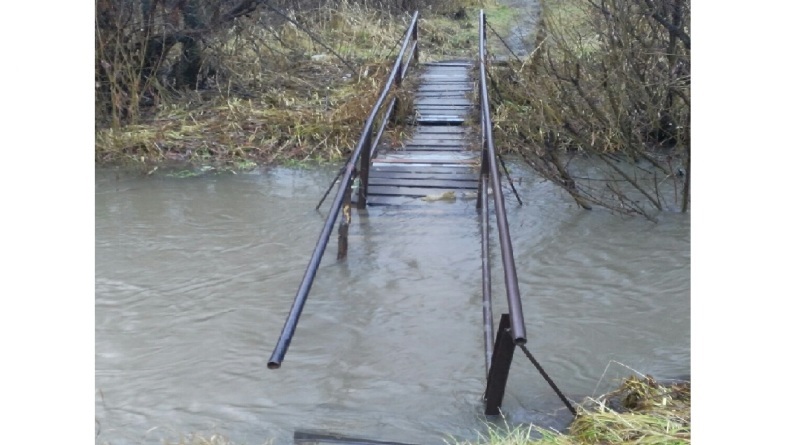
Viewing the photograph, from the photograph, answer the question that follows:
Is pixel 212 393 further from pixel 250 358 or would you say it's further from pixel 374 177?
pixel 374 177

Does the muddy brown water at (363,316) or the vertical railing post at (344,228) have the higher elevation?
the vertical railing post at (344,228)

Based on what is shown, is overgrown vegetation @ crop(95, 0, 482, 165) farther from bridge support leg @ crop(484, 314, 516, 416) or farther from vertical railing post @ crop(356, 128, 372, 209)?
bridge support leg @ crop(484, 314, 516, 416)

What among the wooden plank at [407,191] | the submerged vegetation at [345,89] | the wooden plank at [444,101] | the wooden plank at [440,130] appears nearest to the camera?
the wooden plank at [407,191]

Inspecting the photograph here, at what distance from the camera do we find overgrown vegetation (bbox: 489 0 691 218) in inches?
367

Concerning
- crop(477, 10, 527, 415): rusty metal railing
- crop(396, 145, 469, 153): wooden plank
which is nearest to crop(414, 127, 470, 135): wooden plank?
crop(396, 145, 469, 153): wooden plank

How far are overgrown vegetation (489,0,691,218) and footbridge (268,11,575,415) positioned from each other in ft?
1.94

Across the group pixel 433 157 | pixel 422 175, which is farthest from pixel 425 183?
pixel 433 157

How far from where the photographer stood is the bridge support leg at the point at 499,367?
14.2 ft

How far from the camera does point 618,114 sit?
1016 centimetres

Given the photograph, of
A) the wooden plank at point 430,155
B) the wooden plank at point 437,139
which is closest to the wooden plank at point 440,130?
the wooden plank at point 437,139

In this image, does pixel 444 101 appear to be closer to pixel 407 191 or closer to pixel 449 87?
pixel 449 87

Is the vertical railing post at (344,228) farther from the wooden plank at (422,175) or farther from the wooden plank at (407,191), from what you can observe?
the wooden plank at (422,175)
